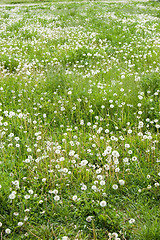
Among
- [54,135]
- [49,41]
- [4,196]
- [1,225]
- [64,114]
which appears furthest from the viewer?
[49,41]

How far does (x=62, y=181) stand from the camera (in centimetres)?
317

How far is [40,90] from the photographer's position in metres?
5.57

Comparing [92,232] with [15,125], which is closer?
[92,232]

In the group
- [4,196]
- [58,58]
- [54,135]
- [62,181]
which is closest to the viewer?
[4,196]

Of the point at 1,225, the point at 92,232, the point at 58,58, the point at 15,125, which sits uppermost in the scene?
the point at 58,58

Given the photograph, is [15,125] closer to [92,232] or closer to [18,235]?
[18,235]

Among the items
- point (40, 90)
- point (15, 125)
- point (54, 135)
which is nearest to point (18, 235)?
point (54, 135)

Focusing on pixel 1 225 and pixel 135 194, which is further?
pixel 135 194

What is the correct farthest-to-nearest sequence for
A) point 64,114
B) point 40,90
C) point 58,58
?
point 58,58, point 40,90, point 64,114

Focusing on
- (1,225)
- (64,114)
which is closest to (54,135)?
(64,114)

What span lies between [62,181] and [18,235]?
0.85 metres

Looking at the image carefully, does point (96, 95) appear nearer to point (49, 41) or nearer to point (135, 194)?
point (135, 194)

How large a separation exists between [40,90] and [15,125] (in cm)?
150

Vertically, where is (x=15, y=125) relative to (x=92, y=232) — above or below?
above
